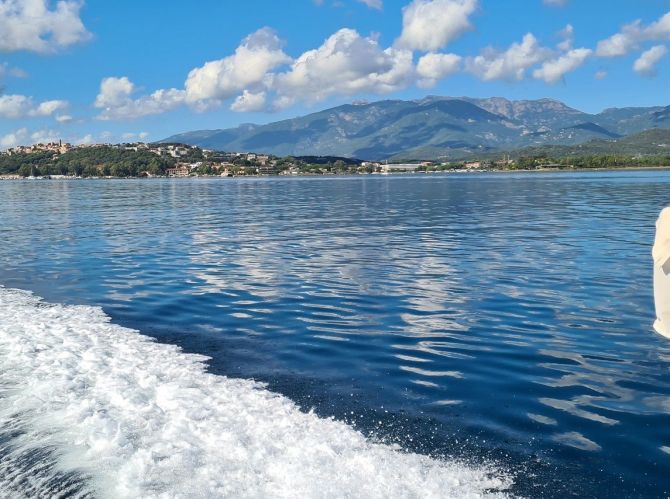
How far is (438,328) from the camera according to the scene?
15.2 m

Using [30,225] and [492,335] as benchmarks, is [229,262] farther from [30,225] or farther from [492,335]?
[30,225]

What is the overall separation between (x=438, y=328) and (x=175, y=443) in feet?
27.7

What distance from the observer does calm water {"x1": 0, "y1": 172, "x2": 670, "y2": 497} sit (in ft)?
28.9

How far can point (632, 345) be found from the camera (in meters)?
13.4

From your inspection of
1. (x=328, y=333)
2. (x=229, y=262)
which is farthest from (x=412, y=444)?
(x=229, y=262)

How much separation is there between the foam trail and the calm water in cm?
73

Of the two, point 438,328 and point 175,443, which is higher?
point 175,443

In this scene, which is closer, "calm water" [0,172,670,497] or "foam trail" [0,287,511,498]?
"foam trail" [0,287,511,498]

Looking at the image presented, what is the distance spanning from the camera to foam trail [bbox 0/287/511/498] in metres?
7.23

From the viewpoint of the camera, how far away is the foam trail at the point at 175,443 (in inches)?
285

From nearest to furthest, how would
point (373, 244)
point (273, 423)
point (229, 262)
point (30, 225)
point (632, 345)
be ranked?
point (273, 423) → point (632, 345) → point (229, 262) → point (373, 244) → point (30, 225)

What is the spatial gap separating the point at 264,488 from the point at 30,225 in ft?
159

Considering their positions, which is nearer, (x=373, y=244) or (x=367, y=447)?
(x=367, y=447)

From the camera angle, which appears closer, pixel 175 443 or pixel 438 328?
pixel 175 443
